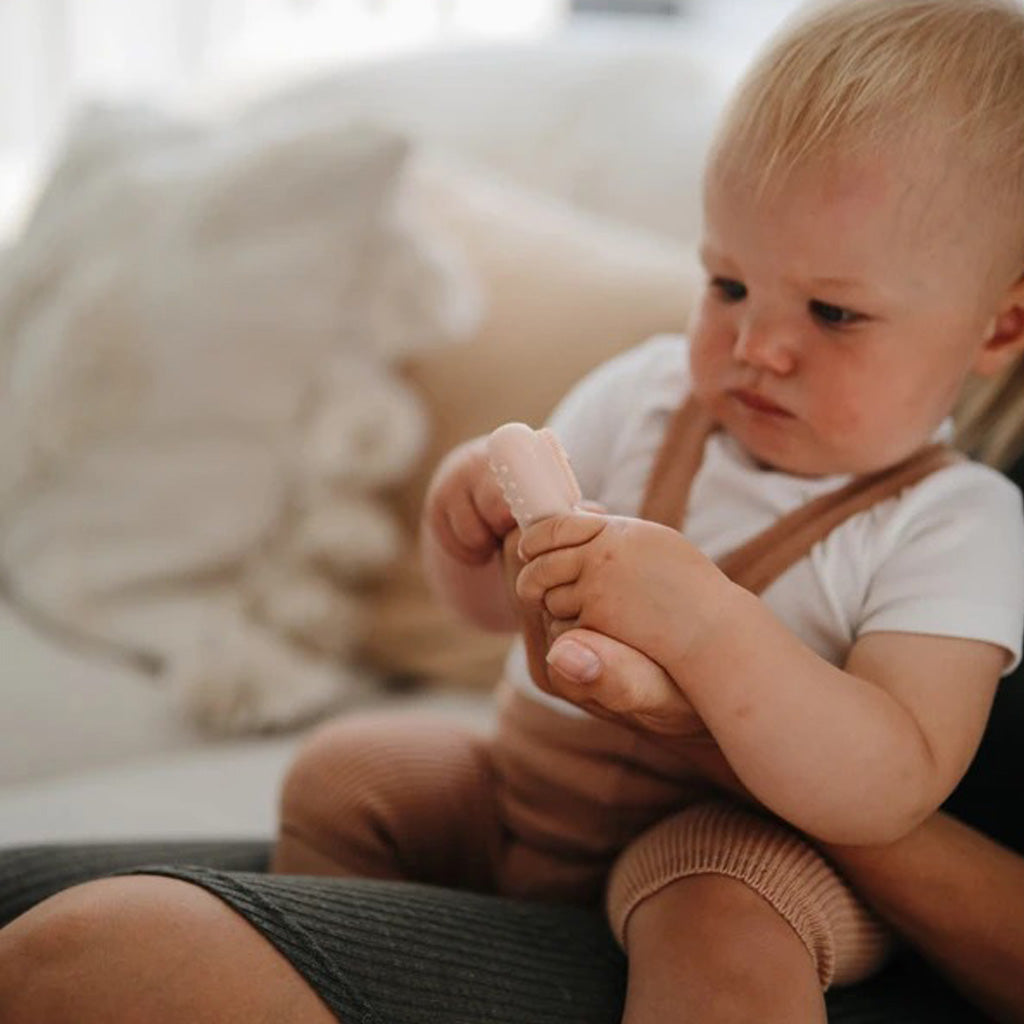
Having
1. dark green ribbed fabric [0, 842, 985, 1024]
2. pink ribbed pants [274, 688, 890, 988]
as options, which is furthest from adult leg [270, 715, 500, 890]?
dark green ribbed fabric [0, 842, 985, 1024]

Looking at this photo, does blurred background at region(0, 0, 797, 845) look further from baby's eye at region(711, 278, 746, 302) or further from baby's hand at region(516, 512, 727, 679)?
baby's hand at region(516, 512, 727, 679)

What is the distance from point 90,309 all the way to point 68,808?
50cm

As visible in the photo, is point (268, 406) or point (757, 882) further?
point (268, 406)

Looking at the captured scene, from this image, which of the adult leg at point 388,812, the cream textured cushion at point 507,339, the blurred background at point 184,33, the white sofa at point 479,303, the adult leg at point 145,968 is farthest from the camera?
the blurred background at point 184,33

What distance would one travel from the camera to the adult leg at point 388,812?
862 mm

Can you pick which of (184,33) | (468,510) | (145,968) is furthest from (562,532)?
(184,33)

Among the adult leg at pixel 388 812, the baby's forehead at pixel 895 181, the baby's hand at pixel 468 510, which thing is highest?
the baby's forehead at pixel 895 181

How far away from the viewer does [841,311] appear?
2.45ft

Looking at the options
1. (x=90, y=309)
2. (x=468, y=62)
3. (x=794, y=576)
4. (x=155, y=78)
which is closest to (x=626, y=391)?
(x=794, y=576)

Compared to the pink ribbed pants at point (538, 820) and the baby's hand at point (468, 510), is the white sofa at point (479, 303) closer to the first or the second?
the pink ribbed pants at point (538, 820)

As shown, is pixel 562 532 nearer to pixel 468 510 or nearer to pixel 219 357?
pixel 468 510

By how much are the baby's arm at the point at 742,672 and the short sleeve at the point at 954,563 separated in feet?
0.23

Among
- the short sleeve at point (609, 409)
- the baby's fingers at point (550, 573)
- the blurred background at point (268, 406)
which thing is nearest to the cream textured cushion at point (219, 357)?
the blurred background at point (268, 406)

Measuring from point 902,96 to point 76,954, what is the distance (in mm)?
564
